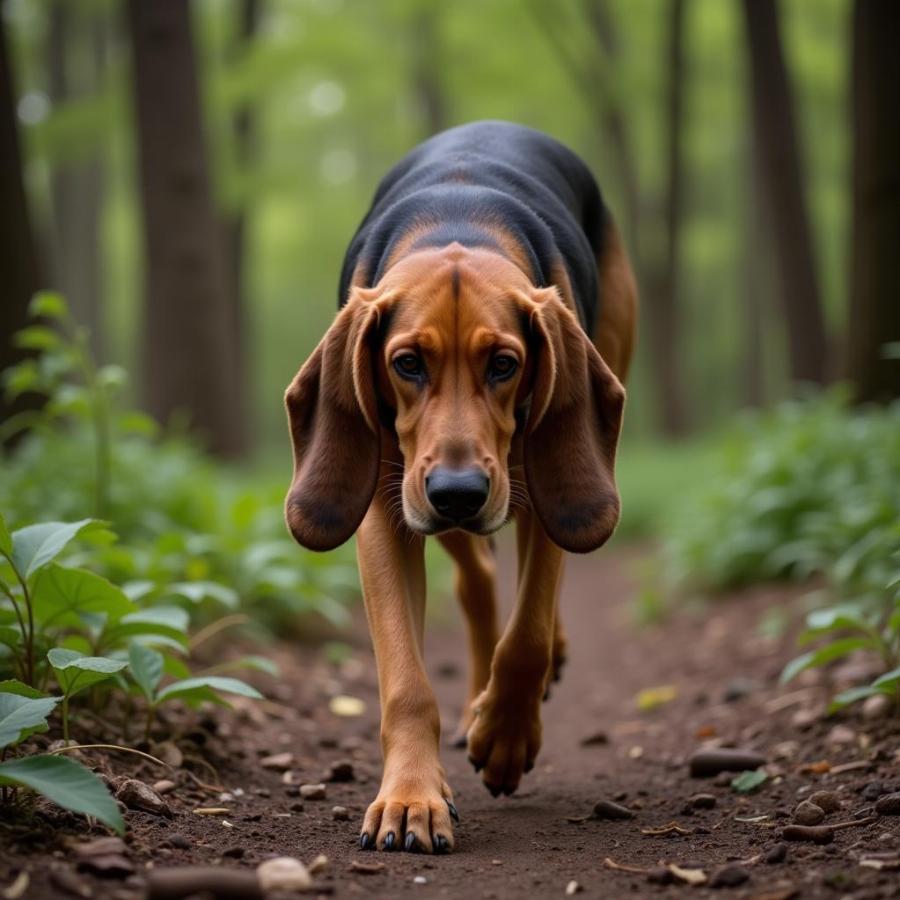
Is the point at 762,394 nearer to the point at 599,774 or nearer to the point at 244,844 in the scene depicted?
the point at 599,774

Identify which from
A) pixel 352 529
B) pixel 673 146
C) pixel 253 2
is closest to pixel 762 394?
pixel 673 146

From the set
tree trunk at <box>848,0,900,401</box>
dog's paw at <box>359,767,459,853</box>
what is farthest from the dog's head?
tree trunk at <box>848,0,900,401</box>

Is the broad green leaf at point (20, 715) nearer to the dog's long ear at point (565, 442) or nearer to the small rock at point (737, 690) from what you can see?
the dog's long ear at point (565, 442)

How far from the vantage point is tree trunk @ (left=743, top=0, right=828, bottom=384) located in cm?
1373

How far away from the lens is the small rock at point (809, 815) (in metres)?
3.57

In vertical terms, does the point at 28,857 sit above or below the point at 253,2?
below

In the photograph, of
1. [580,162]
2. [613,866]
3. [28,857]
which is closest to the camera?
[28,857]

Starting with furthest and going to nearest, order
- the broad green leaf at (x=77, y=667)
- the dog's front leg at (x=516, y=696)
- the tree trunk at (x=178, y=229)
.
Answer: the tree trunk at (x=178, y=229)
the dog's front leg at (x=516, y=696)
the broad green leaf at (x=77, y=667)

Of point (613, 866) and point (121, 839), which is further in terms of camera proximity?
point (613, 866)

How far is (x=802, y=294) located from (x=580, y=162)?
8700mm

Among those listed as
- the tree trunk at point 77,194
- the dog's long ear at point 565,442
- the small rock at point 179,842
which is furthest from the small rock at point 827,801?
the tree trunk at point 77,194

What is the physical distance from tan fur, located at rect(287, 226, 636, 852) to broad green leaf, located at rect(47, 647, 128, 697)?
0.78 meters

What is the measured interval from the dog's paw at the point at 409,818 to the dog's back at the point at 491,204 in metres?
1.79

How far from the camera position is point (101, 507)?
19.9 ft
